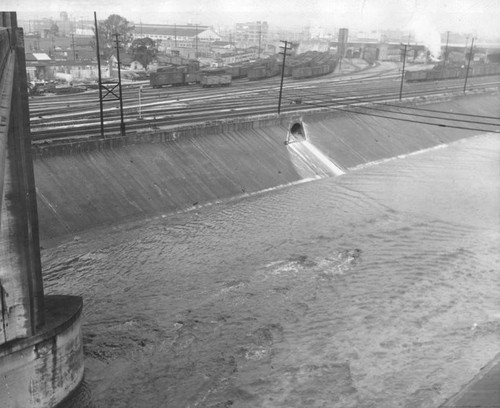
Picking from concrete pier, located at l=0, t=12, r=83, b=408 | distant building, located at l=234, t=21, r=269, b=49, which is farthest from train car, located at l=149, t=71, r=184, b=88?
distant building, located at l=234, t=21, r=269, b=49

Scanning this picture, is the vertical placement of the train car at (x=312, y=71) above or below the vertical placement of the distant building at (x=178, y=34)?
below

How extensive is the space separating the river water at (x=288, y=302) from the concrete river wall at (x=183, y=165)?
2.81 ft

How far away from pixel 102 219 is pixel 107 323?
6.46m

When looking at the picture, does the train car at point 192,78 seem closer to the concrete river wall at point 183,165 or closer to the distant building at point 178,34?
the concrete river wall at point 183,165

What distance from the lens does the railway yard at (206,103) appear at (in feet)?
89.0

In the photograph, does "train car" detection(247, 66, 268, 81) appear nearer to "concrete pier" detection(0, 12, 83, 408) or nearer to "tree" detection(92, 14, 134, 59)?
"tree" detection(92, 14, 134, 59)

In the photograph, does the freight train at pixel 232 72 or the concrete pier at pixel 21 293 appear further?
the freight train at pixel 232 72

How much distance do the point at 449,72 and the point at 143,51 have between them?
3300 centimetres

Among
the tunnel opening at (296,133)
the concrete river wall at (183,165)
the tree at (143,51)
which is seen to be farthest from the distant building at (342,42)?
the tunnel opening at (296,133)

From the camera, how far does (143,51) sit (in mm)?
60188

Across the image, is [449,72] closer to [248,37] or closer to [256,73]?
[256,73]

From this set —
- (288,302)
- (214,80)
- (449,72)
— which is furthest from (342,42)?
(288,302)

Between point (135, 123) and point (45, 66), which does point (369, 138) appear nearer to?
point (135, 123)

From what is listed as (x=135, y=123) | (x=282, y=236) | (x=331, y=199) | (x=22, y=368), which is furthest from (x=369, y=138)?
(x=22, y=368)
